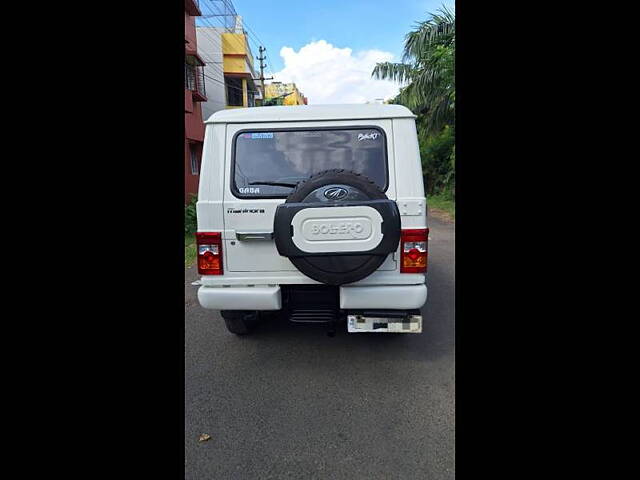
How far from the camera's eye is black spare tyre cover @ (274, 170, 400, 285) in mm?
2520

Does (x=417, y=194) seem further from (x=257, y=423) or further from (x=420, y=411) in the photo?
(x=257, y=423)

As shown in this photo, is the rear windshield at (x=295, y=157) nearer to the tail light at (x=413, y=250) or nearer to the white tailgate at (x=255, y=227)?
the white tailgate at (x=255, y=227)

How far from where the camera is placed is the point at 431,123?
511 inches

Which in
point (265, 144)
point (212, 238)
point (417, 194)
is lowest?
point (212, 238)

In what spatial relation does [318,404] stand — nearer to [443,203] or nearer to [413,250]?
[413,250]

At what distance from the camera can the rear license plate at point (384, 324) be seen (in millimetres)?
2811

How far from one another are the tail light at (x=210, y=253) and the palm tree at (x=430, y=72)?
10121mm

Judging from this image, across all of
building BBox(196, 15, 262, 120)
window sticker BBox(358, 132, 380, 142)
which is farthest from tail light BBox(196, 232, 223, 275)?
building BBox(196, 15, 262, 120)

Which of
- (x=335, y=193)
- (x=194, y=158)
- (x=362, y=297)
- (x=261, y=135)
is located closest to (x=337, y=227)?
(x=335, y=193)

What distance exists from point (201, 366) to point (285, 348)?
0.79 m

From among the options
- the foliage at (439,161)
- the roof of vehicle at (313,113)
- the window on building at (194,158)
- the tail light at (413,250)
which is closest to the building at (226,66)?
the window on building at (194,158)

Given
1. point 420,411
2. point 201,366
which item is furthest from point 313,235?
point 201,366

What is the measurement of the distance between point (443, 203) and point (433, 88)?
4.40 metres

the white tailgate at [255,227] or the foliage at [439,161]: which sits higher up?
the foliage at [439,161]
